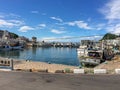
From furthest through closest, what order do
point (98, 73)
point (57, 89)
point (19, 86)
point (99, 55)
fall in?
point (99, 55) → point (98, 73) → point (19, 86) → point (57, 89)

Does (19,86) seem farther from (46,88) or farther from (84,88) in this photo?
(84,88)

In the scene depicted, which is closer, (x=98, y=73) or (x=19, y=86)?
(x=19, y=86)

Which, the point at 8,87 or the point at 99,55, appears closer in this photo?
the point at 8,87

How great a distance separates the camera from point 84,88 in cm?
1405

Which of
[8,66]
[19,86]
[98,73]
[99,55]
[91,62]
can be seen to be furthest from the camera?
[99,55]

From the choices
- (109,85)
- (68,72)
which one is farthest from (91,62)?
(109,85)

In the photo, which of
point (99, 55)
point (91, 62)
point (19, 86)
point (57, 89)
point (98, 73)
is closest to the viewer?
point (57, 89)

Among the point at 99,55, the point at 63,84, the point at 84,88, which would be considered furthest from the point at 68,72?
the point at 99,55

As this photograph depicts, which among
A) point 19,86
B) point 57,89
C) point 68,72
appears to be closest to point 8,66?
point 68,72

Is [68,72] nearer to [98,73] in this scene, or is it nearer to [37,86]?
[98,73]

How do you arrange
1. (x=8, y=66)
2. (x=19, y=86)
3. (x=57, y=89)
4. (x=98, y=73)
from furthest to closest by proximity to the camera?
(x=8, y=66) → (x=98, y=73) → (x=19, y=86) → (x=57, y=89)

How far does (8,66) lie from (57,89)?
1303cm

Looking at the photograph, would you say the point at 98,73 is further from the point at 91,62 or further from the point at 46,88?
the point at 91,62

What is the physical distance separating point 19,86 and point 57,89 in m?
2.95
